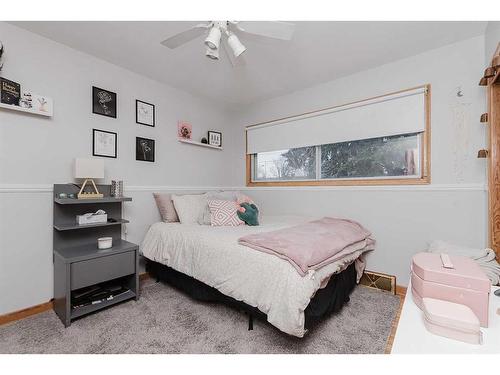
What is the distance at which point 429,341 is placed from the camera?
0.78 m

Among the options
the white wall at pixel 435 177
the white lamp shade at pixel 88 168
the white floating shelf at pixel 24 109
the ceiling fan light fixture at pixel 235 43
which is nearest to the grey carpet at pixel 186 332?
the white wall at pixel 435 177

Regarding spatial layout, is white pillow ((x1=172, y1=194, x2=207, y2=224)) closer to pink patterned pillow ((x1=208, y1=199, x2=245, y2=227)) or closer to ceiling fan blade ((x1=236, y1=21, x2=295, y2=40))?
pink patterned pillow ((x1=208, y1=199, x2=245, y2=227))

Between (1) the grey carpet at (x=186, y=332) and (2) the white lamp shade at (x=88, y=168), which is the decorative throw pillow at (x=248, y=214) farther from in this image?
(2) the white lamp shade at (x=88, y=168)

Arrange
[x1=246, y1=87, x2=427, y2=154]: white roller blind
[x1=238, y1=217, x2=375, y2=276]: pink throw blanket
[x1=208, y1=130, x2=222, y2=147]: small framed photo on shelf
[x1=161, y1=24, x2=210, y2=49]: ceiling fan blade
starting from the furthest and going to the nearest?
1. [x1=208, y1=130, x2=222, y2=147]: small framed photo on shelf
2. [x1=246, y1=87, x2=427, y2=154]: white roller blind
3. [x1=161, y1=24, x2=210, y2=49]: ceiling fan blade
4. [x1=238, y1=217, x2=375, y2=276]: pink throw blanket

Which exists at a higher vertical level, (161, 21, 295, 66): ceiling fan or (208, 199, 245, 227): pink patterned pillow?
(161, 21, 295, 66): ceiling fan

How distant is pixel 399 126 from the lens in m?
2.39

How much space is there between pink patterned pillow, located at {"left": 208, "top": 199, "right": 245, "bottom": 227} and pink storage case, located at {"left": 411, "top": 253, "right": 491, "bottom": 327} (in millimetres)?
1665

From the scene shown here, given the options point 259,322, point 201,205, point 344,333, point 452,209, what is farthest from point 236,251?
point 452,209

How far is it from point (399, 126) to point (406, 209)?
2.77 feet

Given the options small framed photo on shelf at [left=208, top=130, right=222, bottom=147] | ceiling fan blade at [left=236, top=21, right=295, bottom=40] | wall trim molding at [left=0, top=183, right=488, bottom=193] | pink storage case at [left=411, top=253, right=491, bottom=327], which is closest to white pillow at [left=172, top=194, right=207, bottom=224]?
wall trim molding at [left=0, top=183, right=488, bottom=193]

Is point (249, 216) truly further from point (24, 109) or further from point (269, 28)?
point (24, 109)

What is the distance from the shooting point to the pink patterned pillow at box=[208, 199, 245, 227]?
96.6 inches

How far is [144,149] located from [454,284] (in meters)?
2.87
